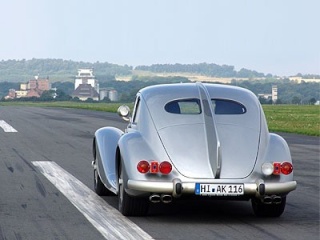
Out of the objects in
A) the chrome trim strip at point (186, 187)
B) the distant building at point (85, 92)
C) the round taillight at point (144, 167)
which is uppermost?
the round taillight at point (144, 167)

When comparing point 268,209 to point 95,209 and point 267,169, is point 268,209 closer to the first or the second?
point 267,169

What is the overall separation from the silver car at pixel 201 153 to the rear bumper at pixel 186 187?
1 cm

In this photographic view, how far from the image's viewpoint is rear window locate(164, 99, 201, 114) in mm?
10195

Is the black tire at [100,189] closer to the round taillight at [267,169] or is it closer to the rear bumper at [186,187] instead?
the rear bumper at [186,187]

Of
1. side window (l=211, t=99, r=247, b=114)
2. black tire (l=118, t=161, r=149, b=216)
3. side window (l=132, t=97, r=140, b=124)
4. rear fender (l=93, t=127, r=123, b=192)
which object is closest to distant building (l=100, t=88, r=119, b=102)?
rear fender (l=93, t=127, r=123, b=192)

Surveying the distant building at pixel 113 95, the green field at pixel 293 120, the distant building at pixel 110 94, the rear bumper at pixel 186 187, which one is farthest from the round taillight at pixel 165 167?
the distant building at pixel 113 95

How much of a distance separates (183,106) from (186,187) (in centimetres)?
127

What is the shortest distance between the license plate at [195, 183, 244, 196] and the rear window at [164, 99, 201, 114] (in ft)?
3.77

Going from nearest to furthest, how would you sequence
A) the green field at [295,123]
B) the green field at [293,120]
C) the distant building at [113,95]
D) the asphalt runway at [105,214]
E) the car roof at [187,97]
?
the asphalt runway at [105,214] < the car roof at [187,97] < the green field at [295,123] < the green field at [293,120] < the distant building at [113,95]

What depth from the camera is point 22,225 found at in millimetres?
9406

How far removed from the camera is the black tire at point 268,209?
10.1 metres

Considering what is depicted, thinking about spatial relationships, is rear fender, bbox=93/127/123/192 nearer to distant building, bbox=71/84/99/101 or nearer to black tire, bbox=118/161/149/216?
black tire, bbox=118/161/149/216

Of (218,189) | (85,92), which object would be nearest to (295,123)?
(218,189)

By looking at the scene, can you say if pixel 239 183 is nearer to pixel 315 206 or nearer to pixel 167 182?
pixel 167 182
